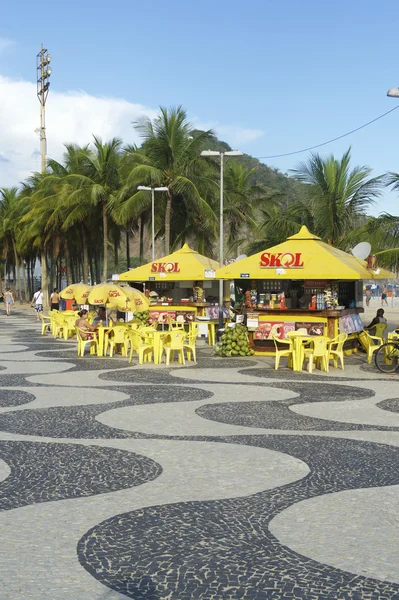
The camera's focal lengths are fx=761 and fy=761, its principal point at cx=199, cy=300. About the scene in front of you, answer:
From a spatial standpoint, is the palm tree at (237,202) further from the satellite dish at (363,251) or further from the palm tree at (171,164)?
the satellite dish at (363,251)

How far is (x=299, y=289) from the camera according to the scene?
20734 mm

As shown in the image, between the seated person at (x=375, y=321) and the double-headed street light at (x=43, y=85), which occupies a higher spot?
the double-headed street light at (x=43, y=85)

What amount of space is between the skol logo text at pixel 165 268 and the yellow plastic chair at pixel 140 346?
7.75 m

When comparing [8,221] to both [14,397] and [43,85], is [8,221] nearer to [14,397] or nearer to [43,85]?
[43,85]

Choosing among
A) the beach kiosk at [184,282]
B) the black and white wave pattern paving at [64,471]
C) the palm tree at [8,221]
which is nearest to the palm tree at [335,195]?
the beach kiosk at [184,282]

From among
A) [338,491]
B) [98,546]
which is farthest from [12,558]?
[338,491]

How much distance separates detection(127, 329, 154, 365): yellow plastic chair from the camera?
17.7 metres

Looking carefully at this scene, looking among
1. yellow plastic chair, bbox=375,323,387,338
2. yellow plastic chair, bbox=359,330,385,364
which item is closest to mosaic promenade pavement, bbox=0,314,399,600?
yellow plastic chair, bbox=359,330,385,364

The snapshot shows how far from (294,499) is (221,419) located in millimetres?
3913

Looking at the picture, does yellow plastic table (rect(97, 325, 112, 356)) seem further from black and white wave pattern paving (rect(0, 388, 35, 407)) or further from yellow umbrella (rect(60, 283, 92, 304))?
black and white wave pattern paving (rect(0, 388, 35, 407))

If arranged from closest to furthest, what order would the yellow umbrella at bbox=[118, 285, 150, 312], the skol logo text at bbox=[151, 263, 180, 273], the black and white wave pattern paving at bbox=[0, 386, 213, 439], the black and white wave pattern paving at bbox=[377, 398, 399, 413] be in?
the black and white wave pattern paving at bbox=[0, 386, 213, 439] → the black and white wave pattern paving at bbox=[377, 398, 399, 413] → the yellow umbrella at bbox=[118, 285, 150, 312] → the skol logo text at bbox=[151, 263, 180, 273]

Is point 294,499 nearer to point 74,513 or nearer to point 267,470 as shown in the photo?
point 267,470

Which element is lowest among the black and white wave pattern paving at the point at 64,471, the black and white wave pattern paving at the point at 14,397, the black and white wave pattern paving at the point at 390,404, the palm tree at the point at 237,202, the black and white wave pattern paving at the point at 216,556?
the black and white wave pattern paving at the point at 216,556

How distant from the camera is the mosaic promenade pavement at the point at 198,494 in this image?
471 cm
